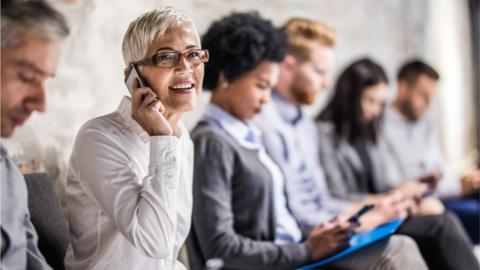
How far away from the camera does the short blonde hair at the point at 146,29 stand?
6.15ft

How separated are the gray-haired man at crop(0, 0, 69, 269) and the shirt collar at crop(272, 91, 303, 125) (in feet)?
4.61

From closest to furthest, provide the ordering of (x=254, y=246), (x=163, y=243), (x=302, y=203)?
(x=163, y=243)
(x=254, y=246)
(x=302, y=203)

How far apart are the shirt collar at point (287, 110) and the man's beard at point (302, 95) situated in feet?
0.14

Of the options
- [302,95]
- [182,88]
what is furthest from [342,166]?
[182,88]

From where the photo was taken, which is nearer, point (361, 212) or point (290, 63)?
point (361, 212)

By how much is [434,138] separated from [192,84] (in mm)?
3452

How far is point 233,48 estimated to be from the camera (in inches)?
97.0

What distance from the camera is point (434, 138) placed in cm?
502

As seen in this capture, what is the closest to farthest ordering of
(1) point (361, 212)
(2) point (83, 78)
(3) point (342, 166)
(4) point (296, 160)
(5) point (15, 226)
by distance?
(5) point (15, 226)
(2) point (83, 78)
(1) point (361, 212)
(4) point (296, 160)
(3) point (342, 166)

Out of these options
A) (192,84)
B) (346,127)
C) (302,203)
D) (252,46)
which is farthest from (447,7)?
(192,84)

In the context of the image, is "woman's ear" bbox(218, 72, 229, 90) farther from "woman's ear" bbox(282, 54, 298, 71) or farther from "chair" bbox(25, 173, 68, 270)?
"chair" bbox(25, 173, 68, 270)

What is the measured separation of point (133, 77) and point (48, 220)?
1.51ft

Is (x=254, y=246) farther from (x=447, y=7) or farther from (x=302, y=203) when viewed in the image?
(x=447, y=7)

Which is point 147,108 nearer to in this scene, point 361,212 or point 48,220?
point 48,220
